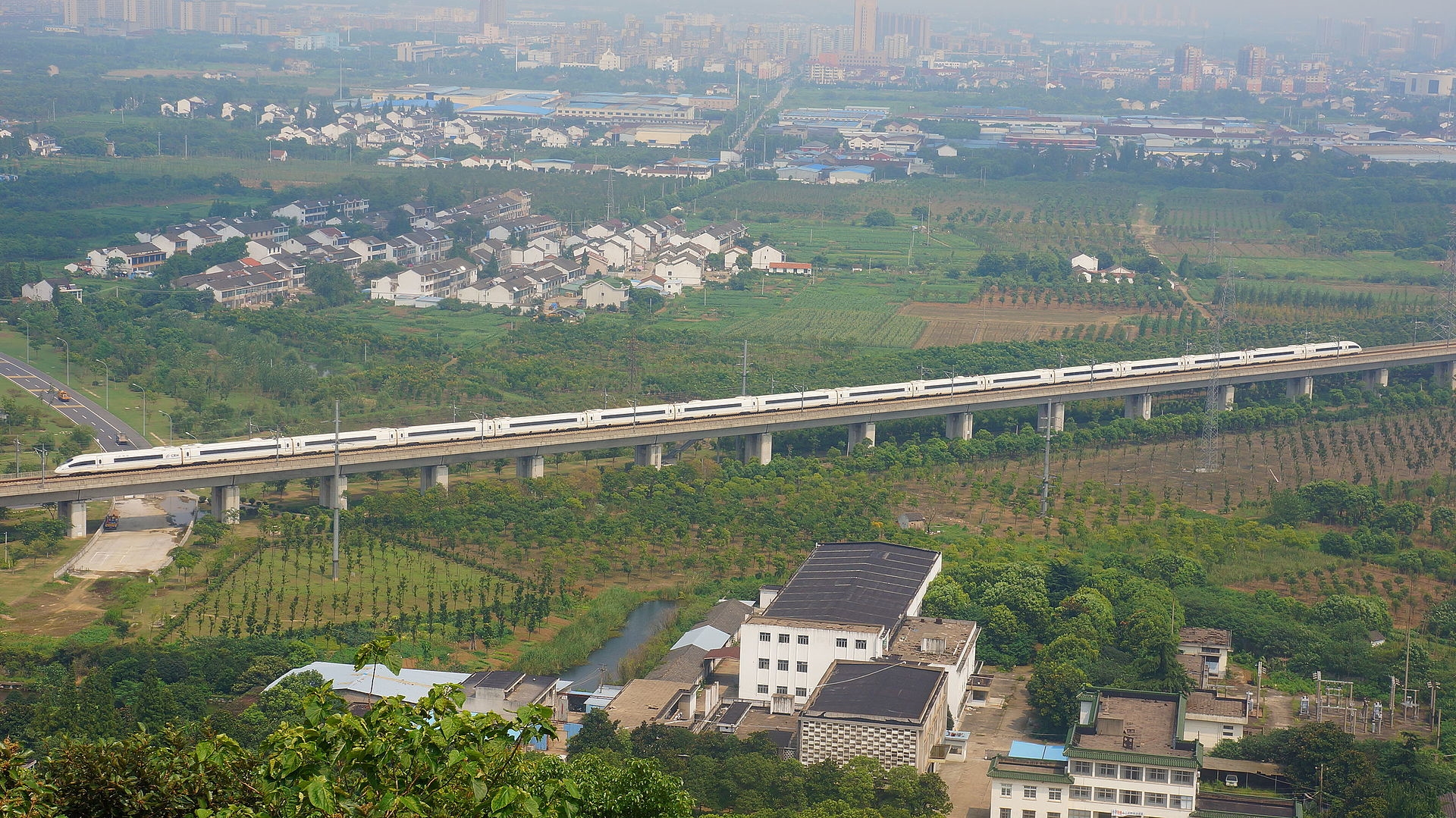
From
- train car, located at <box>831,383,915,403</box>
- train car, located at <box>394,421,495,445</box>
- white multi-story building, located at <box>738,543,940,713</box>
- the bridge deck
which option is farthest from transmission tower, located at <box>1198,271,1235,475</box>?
train car, located at <box>394,421,495,445</box>

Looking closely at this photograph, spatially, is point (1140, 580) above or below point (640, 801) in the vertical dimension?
below

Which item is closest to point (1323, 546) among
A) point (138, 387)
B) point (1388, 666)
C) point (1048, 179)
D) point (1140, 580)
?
point (1140, 580)

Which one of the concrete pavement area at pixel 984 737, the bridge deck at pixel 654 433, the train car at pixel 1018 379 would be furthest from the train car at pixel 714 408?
the concrete pavement area at pixel 984 737

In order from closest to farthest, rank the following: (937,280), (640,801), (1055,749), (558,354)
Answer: (640,801) → (1055,749) → (558,354) → (937,280)

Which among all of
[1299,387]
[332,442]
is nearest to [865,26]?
[1299,387]

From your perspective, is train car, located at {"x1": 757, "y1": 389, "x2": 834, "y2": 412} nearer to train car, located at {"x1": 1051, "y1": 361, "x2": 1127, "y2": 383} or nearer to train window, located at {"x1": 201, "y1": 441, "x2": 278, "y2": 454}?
train car, located at {"x1": 1051, "y1": 361, "x2": 1127, "y2": 383}

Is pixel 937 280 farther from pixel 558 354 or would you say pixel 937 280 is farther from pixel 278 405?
pixel 278 405
